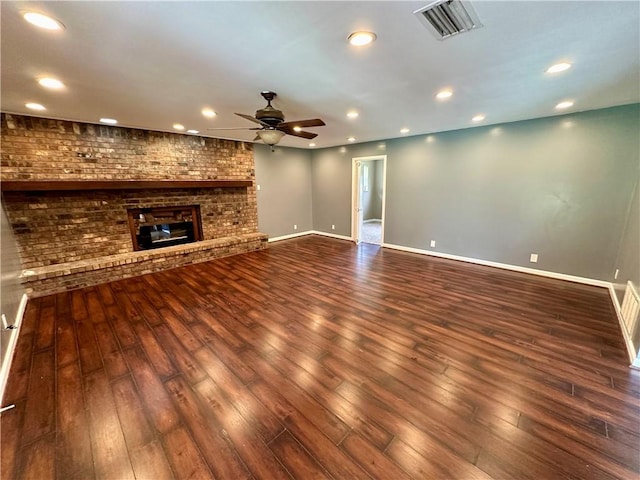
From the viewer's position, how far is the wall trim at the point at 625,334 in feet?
6.89

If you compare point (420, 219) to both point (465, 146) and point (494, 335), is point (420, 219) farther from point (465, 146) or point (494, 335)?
point (494, 335)

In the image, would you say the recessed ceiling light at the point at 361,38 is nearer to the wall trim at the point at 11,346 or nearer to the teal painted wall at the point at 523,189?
the wall trim at the point at 11,346

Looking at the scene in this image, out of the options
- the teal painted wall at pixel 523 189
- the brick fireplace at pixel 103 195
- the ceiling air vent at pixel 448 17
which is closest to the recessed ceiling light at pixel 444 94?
the ceiling air vent at pixel 448 17

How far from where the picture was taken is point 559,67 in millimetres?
2146

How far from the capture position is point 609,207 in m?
3.48

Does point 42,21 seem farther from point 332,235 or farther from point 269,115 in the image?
point 332,235

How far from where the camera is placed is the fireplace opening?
4.60 metres

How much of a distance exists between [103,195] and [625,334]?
22.9ft

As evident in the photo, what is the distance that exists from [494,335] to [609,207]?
2.82 meters

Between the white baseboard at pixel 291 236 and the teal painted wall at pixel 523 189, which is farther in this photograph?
the white baseboard at pixel 291 236

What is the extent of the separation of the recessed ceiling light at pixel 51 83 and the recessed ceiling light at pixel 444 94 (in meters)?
3.78

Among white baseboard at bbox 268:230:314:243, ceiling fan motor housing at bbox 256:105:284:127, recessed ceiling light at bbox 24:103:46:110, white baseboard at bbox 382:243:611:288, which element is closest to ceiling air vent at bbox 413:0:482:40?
ceiling fan motor housing at bbox 256:105:284:127

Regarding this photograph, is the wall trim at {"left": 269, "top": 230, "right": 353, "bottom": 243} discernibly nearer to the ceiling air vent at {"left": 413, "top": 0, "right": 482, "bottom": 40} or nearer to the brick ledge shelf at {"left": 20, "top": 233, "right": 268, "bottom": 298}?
the brick ledge shelf at {"left": 20, "top": 233, "right": 268, "bottom": 298}

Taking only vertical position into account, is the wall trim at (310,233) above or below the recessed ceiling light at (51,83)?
below
